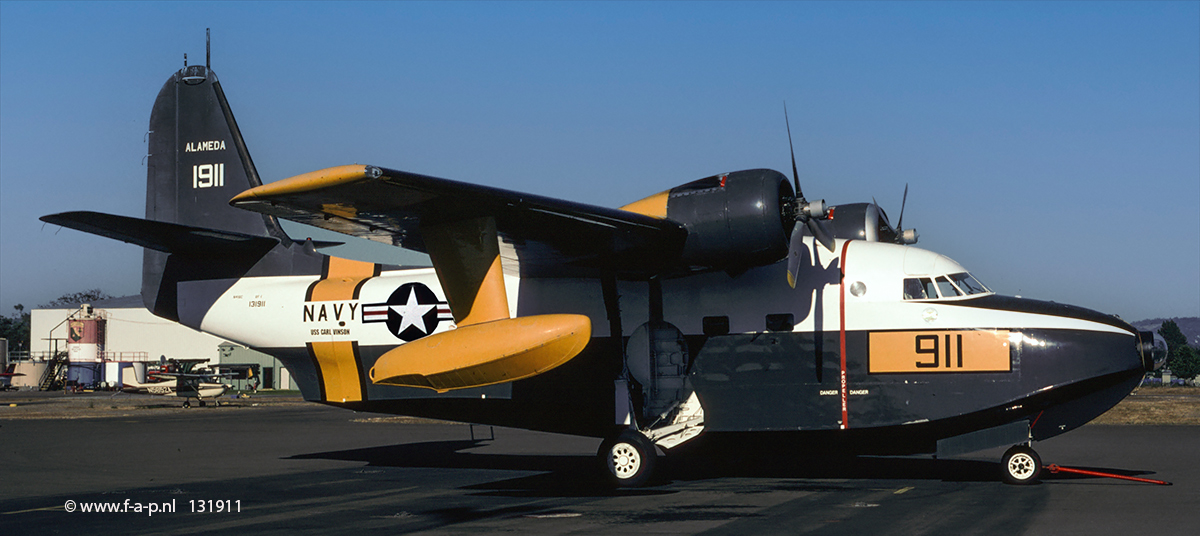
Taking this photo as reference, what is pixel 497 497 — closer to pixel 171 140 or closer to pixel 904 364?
pixel 904 364

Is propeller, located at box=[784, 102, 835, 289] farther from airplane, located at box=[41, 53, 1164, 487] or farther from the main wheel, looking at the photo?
the main wheel

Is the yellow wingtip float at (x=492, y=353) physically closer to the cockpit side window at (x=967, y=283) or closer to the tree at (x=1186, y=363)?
the cockpit side window at (x=967, y=283)

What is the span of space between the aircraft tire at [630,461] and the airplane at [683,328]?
0.02 metres

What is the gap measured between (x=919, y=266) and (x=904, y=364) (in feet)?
4.94

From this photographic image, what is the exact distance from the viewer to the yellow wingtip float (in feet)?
37.8

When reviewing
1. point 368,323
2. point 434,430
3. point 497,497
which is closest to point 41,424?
point 434,430

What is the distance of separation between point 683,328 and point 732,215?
2379 millimetres

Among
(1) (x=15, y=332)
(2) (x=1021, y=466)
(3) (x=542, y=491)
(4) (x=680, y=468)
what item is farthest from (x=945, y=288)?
(1) (x=15, y=332)

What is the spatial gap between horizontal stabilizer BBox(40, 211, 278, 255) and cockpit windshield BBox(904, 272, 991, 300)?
426 inches

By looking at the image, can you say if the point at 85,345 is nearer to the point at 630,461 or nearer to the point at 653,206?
the point at 630,461

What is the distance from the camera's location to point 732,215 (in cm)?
1271

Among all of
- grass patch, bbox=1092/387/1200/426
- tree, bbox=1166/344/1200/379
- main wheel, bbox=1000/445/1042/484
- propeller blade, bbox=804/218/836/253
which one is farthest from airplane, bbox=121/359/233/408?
tree, bbox=1166/344/1200/379

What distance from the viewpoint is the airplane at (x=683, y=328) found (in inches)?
474

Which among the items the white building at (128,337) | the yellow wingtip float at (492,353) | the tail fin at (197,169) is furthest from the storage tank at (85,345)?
the yellow wingtip float at (492,353)
